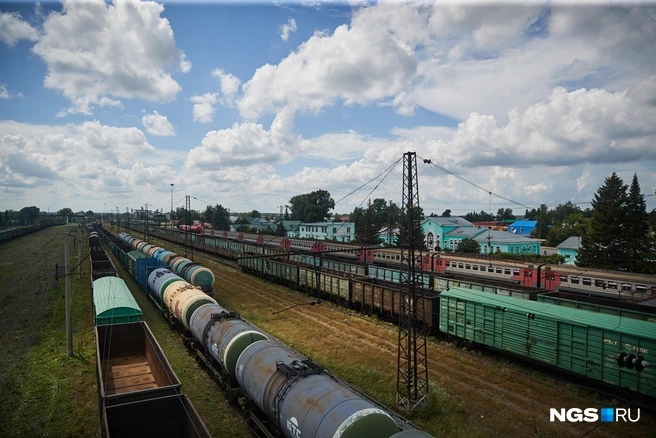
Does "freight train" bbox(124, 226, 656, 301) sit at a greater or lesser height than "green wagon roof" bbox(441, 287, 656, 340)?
lesser

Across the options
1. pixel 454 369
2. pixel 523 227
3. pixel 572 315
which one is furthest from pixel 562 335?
pixel 523 227

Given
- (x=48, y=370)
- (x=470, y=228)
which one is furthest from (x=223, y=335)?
(x=470, y=228)

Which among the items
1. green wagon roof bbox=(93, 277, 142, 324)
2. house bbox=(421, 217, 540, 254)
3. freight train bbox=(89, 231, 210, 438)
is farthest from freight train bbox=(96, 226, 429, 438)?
house bbox=(421, 217, 540, 254)

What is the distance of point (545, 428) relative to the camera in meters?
13.7

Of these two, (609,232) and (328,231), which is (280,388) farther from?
(328,231)

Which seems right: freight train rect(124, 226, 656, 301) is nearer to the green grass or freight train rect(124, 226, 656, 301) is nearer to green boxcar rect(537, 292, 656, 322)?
green boxcar rect(537, 292, 656, 322)

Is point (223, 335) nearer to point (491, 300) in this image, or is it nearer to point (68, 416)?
point (68, 416)

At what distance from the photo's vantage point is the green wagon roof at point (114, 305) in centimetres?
2005

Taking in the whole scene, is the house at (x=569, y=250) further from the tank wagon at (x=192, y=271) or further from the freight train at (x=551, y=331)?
the tank wagon at (x=192, y=271)

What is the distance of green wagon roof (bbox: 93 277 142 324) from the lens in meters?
20.0

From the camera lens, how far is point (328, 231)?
107625 mm

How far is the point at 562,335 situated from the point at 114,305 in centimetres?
2150

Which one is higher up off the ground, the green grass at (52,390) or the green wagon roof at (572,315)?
the green wagon roof at (572,315)

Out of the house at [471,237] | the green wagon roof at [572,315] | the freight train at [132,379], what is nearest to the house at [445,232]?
the house at [471,237]
